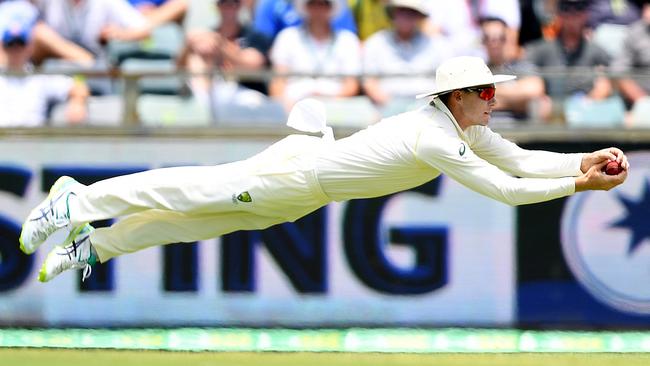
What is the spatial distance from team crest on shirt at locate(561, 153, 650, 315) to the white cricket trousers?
9.54ft

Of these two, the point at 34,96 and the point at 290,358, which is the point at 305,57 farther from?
the point at 290,358

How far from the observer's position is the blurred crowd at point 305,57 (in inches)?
362

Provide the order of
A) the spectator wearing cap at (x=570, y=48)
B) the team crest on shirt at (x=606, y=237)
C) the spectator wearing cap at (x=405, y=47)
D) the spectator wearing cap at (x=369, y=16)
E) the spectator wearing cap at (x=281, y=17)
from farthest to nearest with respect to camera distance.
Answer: the spectator wearing cap at (x=369, y=16) → the spectator wearing cap at (x=281, y=17) → the spectator wearing cap at (x=570, y=48) → the spectator wearing cap at (x=405, y=47) → the team crest on shirt at (x=606, y=237)

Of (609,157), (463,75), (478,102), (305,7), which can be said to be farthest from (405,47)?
(609,157)

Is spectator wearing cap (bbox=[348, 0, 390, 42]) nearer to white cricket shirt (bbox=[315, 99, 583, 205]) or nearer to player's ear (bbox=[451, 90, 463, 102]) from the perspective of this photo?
white cricket shirt (bbox=[315, 99, 583, 205])

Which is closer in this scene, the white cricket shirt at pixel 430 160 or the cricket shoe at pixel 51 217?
the white cricket shirt at pixel 430 160

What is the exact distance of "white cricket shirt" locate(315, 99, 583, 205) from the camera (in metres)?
6.51

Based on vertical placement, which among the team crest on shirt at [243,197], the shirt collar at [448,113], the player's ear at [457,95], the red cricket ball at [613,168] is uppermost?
the player's ear at [457,95]

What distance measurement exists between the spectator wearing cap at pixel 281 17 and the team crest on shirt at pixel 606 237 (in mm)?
2171

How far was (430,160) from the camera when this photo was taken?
21.7 ft

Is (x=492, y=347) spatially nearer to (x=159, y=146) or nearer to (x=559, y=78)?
(x=559, y=78)

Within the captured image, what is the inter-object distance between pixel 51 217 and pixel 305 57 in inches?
123

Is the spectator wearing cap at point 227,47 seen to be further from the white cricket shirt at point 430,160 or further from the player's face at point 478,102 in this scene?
the player's face at point 478,102

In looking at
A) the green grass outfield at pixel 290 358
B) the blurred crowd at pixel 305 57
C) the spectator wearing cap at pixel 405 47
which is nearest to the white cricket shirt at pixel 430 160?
the green grass outfield at pixel 290 358
